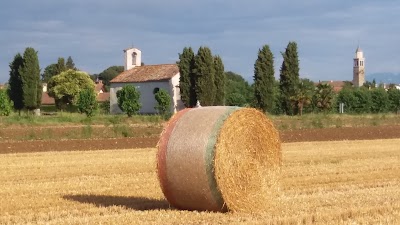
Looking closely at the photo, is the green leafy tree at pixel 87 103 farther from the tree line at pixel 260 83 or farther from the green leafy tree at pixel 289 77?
the green leafy tree at pixel 289 77

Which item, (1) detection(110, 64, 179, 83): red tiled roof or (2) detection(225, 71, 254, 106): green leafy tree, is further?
(1) detection(110, 64, 179, 83): red tiled roof

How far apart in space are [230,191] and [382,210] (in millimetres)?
2813

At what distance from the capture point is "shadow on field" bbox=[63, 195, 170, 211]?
13797 mm

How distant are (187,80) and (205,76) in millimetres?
2960

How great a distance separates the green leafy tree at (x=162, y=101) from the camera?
81.9 m

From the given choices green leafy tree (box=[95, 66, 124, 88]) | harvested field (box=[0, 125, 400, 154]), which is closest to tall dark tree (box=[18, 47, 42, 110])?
harvested field (box=[0, 125, 400, 154])

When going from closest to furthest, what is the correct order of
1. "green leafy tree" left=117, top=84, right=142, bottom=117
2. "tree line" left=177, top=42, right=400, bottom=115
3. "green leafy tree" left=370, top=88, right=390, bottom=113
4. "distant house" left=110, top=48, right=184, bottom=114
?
1. "tree line" left=177, top=42, right=400, bottom=115
2. "green leafy tree" left=117, top=84, right=142, bottom=117
3. "distant house" left=110, top=48, right=184, bottom=114
4. "green leafy tree" left=370, top=88, right=390, bottom=113

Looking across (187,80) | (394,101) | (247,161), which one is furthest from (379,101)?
(247,161)

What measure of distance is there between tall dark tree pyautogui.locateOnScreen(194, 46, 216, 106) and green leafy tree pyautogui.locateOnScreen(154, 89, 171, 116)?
822cm

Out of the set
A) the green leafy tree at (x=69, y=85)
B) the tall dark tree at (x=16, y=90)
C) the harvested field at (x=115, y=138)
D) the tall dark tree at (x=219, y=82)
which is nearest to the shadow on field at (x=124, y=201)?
the harvested field at (x=115, y=138)

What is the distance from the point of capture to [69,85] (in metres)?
96.4

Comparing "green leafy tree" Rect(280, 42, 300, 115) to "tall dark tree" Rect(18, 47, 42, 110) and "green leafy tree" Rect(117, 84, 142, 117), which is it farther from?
"tall dark tree" Rect(18, 47, 42, 110)

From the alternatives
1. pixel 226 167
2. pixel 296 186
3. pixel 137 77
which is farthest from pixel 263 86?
→ pixel 226 167

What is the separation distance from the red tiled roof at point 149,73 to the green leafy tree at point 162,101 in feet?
15.5
